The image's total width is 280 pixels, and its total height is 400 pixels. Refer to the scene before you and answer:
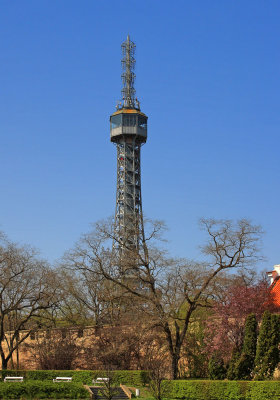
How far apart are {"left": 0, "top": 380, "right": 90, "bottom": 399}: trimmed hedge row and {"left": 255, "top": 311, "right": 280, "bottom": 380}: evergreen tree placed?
8333 mm

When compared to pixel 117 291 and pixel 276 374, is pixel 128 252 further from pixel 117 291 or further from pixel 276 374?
pixel 276 374

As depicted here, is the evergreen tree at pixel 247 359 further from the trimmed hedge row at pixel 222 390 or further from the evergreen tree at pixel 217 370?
the trimmed hedge row at pixel 222 390

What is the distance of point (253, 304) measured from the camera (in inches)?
1400

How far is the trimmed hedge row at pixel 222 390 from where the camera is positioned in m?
26.1

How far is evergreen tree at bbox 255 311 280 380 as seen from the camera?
2859cm

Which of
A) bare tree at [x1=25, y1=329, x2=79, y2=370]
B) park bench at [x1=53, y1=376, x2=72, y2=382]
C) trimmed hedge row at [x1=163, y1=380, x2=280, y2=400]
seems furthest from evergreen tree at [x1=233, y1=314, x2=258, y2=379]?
bare tree at [x1=25, y1=329, x2=79, y2=370]

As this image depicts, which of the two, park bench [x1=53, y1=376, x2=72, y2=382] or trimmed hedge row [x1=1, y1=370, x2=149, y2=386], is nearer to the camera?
park bench [x1=53, y1=376, x2=72, y2=382]

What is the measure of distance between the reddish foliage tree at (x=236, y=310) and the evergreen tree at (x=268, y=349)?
5.89 meters

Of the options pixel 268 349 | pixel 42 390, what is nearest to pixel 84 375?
pixel 42 390

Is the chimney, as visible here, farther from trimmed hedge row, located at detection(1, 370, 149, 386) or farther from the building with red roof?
trimmed hedge row, located at detection(1, 370, 149, 386)

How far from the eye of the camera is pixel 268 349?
28.8 meters

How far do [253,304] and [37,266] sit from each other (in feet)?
50.2

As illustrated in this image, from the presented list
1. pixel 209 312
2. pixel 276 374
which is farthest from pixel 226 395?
pixel 209 312

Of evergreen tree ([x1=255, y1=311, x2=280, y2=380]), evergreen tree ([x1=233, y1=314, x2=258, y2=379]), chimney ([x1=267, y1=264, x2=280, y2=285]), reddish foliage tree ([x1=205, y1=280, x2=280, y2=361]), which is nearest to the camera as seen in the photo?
evergreen tree ([x1=255, y1=311, x2=280, y2=380])
